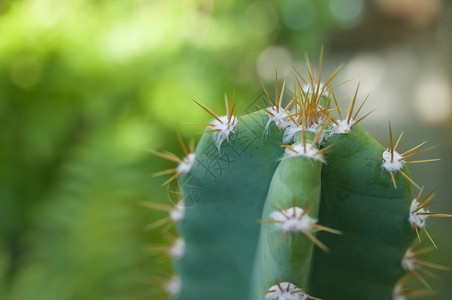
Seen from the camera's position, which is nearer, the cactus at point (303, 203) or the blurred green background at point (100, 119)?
the cactus at point (303, 203)

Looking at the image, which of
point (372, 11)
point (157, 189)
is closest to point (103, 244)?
point (157, 189)

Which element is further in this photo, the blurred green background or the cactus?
the blurred green background

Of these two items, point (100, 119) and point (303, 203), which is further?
point (100, 119)

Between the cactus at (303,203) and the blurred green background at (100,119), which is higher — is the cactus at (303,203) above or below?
below

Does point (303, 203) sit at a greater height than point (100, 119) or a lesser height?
lesser

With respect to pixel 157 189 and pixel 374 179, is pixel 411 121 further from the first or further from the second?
pixel 374 179
